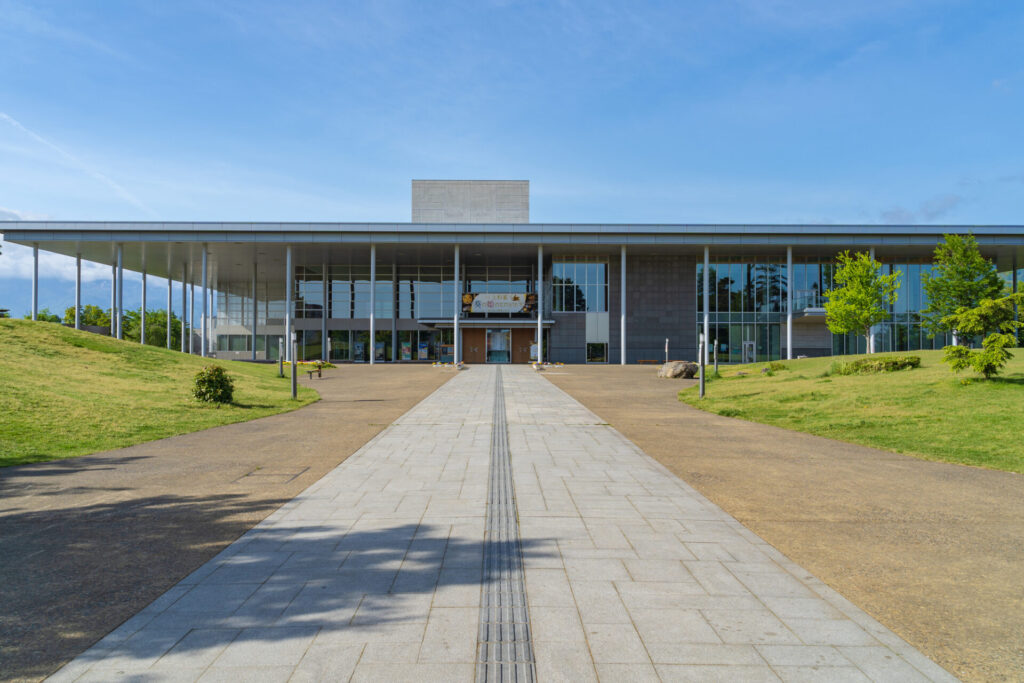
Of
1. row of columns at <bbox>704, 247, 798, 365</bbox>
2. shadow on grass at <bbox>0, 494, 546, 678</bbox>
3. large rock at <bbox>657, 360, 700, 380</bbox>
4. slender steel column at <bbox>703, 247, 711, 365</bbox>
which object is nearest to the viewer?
shadow on grass at <bbox>0, 494, 546, 678</bbox>

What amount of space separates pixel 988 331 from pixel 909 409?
4029 mm

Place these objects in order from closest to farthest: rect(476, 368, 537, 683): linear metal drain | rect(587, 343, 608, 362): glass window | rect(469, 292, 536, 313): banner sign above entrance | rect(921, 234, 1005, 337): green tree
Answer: rect(476, 368, 537, 683): linear metal drain → rect(921, 234, 1005, 337): green tree → rect(587, 343, 608, 362): glass window → rect(469, 292, 536, 313): banner sign above entrance

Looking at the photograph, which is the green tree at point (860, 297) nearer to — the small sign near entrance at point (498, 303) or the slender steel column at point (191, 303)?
the small sign near entrance at point (498, 303)

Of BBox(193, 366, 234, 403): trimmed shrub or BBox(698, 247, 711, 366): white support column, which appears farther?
BBox(698, 247, 711, 366): white support column

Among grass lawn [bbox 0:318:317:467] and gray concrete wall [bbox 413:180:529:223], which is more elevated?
gray concrete wall [bbox 413:180:529:223]

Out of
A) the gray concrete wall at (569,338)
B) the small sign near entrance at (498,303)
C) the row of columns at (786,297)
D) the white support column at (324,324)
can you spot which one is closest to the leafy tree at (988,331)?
the row of columns at (786,297)

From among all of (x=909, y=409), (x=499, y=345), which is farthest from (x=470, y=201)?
(x=909, y=409)

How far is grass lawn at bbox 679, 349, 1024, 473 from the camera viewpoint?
9.71 metres

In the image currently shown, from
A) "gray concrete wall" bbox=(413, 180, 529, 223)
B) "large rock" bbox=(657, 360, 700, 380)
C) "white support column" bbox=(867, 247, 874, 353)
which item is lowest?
"large rock" bbox=(657, 360, 700, 380)

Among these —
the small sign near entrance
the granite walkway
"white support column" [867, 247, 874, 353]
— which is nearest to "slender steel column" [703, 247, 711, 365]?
"white support column" [867, 247, 874, 353]

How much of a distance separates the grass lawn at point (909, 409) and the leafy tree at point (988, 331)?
0.49 metres

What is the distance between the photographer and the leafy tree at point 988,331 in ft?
46.5

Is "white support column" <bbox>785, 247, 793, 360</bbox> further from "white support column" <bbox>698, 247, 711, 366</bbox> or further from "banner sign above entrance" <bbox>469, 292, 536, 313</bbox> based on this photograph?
"banner sign above entrance" <bbox>469, 292, 536, 313</bbox>

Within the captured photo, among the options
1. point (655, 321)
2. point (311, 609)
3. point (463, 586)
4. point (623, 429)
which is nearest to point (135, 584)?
point (311, 609)
